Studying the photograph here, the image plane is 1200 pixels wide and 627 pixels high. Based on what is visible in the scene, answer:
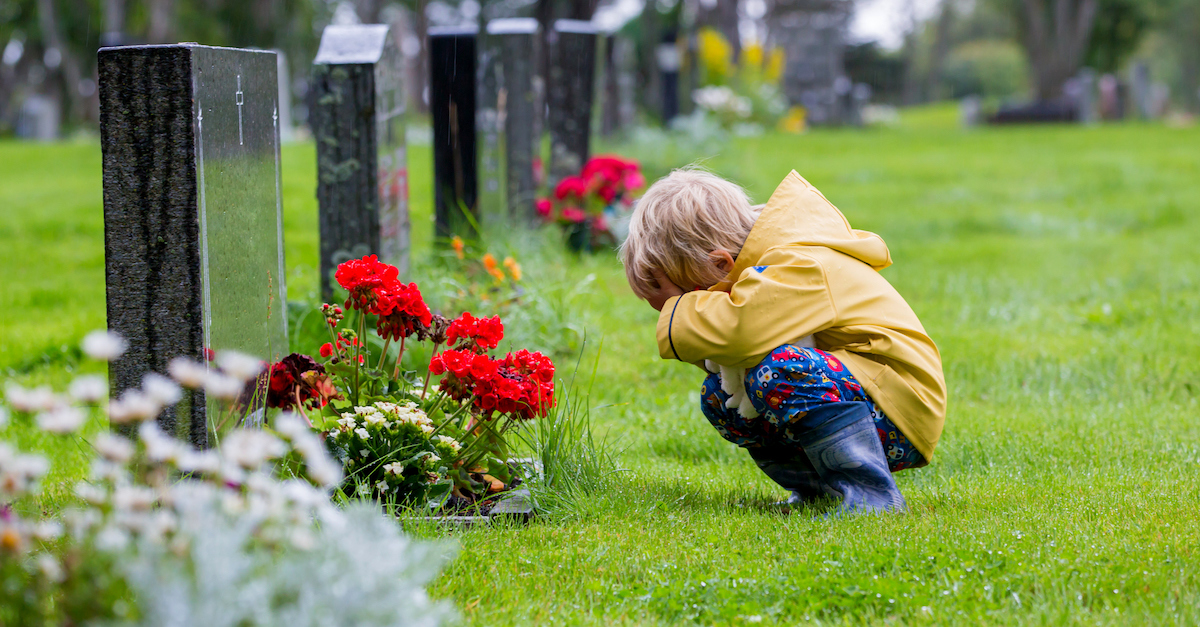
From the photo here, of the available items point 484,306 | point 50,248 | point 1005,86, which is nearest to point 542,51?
point 50,248

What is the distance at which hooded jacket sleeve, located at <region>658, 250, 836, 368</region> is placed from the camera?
2.57m

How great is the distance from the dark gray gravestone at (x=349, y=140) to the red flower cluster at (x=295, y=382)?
136 cm

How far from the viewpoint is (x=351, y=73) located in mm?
4027

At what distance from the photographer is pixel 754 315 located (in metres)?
Result: 2.56

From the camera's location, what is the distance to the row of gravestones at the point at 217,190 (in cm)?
241

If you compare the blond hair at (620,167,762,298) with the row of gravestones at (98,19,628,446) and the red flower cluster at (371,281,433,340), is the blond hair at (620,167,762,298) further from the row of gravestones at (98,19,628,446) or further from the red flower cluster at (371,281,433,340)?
the row of gravestones at (98,19,628,446)

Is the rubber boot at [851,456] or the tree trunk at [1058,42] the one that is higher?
the tree trunk at [1058,42]

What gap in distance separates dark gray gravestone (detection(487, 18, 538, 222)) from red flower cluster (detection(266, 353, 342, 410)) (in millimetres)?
3743

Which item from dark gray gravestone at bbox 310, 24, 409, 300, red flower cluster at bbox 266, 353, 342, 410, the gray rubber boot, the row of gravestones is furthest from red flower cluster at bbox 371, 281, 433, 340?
dark gray gravestone at bbox 310, 24, 409, 300

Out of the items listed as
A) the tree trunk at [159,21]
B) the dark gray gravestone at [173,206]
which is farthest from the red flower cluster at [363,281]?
the tree trunk at [159,21]

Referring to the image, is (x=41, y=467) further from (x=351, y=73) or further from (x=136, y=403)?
(x=351, y=73)

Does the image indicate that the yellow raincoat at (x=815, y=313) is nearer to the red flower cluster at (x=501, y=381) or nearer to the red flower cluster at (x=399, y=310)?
the red flower cluster at (x=501, y=381)

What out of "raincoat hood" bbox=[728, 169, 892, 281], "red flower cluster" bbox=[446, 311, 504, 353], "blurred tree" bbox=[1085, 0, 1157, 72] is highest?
"blurred tree" bbox=[1085, 0, 1157, 72]

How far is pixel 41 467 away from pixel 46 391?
0.39 feet
